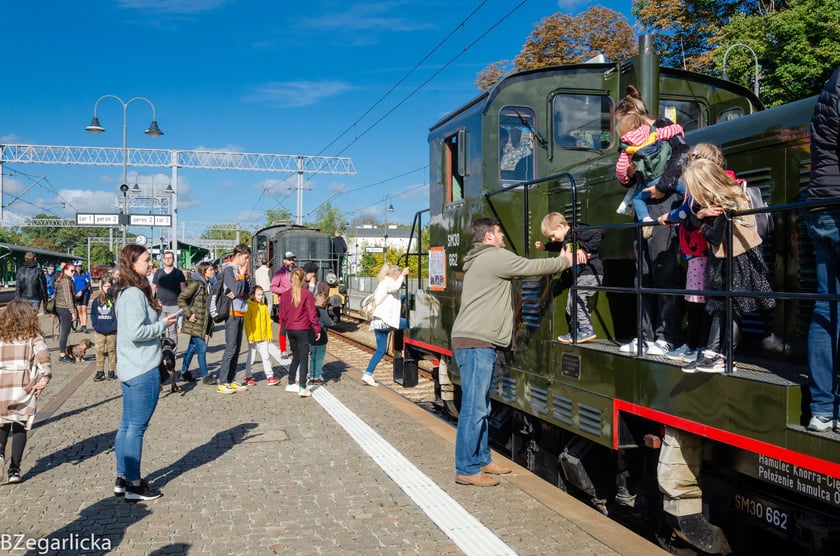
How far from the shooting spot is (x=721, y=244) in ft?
13.2

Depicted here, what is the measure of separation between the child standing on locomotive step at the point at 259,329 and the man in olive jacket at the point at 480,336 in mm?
5768

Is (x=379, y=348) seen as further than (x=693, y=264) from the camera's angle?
Yes

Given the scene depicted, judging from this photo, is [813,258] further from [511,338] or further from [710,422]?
[511,338]

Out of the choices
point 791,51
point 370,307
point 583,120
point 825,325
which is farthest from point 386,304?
point 791,51

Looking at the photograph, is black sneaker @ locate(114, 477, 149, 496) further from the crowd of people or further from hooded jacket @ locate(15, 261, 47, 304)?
hooded jacket @ locate(15, 261, 47, 304)

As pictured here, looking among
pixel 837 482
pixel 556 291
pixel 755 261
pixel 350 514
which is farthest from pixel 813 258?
pixel 350 514

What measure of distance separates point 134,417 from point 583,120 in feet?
15.4

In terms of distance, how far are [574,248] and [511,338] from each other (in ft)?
3.12

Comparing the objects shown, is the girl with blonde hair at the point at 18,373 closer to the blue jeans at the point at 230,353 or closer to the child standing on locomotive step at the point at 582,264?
the blue jeans at the point at 230,353

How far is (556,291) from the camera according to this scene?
561 cm

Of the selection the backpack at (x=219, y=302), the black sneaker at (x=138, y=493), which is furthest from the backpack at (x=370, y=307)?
the black sneaker at (x=138, y=493)

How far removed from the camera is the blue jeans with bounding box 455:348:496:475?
18.1 feet

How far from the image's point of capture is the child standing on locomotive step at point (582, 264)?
5.41 metres

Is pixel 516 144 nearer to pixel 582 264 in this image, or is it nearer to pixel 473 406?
Result: pixel 582 264
